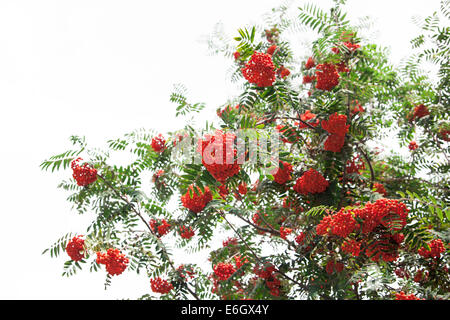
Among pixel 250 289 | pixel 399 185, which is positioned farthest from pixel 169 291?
pixel 399 185

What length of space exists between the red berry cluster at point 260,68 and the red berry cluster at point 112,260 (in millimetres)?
1912

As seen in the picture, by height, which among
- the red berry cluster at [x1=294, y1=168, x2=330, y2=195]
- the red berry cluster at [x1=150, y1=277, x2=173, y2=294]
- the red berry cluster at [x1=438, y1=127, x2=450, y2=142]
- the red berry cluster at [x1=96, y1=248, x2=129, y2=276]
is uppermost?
the red berry cluster at [x1=438, y1=127, x2=450, y2=142]

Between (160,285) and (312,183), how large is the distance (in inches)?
78.7

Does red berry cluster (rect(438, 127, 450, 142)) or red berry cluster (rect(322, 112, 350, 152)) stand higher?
red berry cluster (rect(438, 127, 450, 142))

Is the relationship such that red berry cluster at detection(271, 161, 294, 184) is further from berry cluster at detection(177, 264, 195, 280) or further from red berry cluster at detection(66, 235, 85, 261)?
red berry cluster at detection(66, 235, 85, 261)

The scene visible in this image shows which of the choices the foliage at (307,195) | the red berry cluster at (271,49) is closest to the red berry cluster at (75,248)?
the foliage at (307,195)

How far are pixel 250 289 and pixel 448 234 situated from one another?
7.50 ft

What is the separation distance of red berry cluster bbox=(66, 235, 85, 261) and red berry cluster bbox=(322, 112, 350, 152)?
251 centimetres

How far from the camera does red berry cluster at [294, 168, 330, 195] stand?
2.92 m

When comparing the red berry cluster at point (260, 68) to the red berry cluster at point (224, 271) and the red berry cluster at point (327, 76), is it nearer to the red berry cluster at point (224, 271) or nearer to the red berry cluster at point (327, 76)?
the red berry cluster at point (327, 76)

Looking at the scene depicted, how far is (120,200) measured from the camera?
3.40 metres

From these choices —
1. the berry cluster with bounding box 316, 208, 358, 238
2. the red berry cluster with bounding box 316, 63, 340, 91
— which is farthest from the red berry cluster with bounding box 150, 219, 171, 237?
the red berry cluster with bounding box 316, 63, 340, 91

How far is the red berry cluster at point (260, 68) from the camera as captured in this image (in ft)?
7.74
